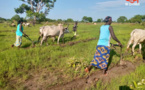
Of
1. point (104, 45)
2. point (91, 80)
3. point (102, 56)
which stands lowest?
point (91, 80)

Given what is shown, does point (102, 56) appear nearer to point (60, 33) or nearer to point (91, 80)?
point (91, 80)

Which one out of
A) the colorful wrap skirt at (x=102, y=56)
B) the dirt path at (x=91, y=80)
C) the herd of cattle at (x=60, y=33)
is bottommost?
the dirt path at (x=91, y=80)

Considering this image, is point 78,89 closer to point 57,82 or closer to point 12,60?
point 57,82

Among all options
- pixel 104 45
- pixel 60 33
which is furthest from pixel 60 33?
pixel 104 45

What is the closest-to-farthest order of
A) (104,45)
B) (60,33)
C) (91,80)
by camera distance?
(91,80) < (104,45) < (60,33)

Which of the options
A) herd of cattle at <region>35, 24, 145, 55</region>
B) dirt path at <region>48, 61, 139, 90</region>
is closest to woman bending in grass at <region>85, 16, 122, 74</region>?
dirt path at <region>48, 61, 139, 90</region>

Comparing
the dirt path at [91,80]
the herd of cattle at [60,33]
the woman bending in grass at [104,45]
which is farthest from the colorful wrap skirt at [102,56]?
the herd of cattle at [60,33]

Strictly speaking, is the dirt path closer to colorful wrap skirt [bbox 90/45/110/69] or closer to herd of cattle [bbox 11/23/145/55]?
colorful wrap skirt [bbox 90/45/110/69]

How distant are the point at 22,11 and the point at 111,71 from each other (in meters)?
43.6

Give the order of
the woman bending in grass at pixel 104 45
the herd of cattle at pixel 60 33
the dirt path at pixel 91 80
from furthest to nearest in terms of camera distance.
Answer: the herd of cattle at pixel 60 33 < the woman bending in grass at pixel 104 45 < the dirt path at pixel 91 80

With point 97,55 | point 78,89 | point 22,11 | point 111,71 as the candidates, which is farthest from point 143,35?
point 22,11

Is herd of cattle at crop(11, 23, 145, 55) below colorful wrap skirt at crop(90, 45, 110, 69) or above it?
above

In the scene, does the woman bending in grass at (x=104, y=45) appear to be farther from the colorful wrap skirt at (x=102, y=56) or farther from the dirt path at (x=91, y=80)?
the dirt path at (x=91, y=80)

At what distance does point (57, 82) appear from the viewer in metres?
3.38
